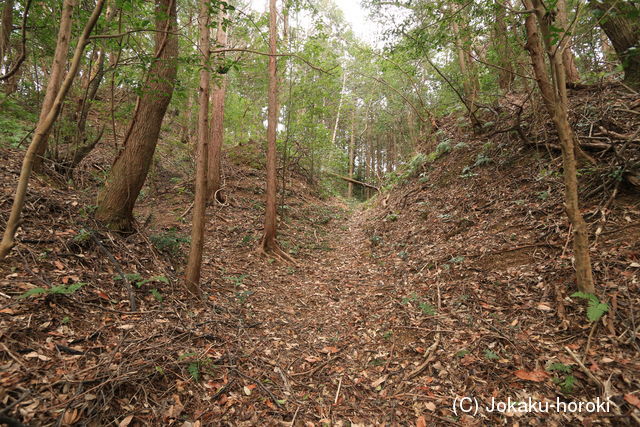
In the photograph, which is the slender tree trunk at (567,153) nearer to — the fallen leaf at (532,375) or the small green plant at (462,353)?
the fallen leaf at (532,375)

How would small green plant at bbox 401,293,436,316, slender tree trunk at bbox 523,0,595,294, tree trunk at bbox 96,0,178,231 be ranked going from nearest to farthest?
1. slender tree trunk at bbox 523,0,595,294
2. small green plant at bbox 401,293,436,316
3. tree trunk at bbox 96,0,178,231

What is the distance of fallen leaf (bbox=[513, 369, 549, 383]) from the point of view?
267cm

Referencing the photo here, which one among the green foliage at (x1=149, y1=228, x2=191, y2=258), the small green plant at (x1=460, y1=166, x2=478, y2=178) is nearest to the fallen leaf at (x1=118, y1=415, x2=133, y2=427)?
the green foliage at (x1=149, y1=228, x2=191, y2=258)

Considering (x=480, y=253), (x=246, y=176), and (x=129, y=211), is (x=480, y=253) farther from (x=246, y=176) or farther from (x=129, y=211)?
(x=246, y=176)

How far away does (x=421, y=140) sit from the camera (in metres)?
13.4

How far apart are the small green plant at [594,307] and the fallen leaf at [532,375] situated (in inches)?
28.8

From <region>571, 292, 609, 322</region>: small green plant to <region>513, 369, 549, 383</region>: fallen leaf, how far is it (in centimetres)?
73

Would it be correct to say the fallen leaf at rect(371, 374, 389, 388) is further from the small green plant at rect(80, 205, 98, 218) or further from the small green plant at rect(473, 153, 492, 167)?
the small green plant at rect(473, 153, 492, 167)

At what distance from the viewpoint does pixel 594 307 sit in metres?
2.90

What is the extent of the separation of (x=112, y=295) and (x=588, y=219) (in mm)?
6528

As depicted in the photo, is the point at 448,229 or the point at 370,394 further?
the point at 448,229

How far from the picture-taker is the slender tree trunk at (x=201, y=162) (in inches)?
153

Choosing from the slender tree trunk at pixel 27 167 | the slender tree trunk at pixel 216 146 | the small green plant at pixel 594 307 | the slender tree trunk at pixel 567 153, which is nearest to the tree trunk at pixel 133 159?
the slender tree trunk at pixel 27 167

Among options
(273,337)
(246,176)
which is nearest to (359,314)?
(273,337)
